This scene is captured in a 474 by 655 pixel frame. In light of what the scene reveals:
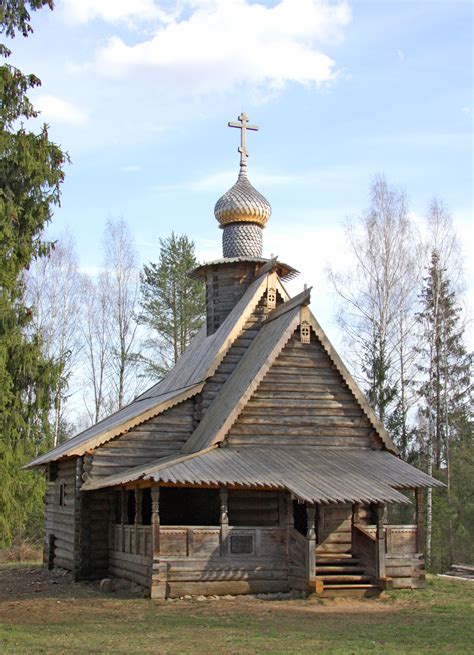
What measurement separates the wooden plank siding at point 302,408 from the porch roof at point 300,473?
292mm

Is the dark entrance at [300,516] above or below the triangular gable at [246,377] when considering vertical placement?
below

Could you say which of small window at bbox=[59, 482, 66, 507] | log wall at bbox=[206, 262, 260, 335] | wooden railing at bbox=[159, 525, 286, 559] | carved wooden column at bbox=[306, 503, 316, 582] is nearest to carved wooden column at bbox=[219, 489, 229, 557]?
wooden railing at bbox=[159, 525, 286, 559]

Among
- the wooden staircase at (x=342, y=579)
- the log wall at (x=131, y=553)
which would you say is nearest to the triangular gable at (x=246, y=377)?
the log wall at (x=131, y=553)

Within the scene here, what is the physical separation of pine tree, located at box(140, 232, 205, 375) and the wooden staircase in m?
20.0

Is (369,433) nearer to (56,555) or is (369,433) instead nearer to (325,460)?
(325,460)

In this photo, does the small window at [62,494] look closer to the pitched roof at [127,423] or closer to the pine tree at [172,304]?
the pitched roof at [127,423]

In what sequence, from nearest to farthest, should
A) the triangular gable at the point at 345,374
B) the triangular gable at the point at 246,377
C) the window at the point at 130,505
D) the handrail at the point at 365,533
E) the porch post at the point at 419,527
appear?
the handrail at the point at 365,533
the porch post at the point at 419,527
the triangular gable at the point at 246,377
the triangular gable at the point at 345,374
the window at the point at 130,505

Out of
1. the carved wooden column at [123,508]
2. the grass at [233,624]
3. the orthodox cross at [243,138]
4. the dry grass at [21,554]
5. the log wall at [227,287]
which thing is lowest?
the dry grass at [21,554]

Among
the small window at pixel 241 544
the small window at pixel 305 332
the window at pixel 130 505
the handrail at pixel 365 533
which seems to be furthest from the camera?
the window at pixel 130 505

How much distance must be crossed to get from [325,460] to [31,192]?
27.3 ft

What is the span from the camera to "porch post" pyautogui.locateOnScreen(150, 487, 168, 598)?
15.6 m

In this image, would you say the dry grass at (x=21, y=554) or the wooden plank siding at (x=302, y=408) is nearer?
the wooden plank siding at (x=302, y=408)

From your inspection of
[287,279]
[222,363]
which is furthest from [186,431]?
[287,279]

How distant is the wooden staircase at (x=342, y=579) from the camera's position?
1576cm
